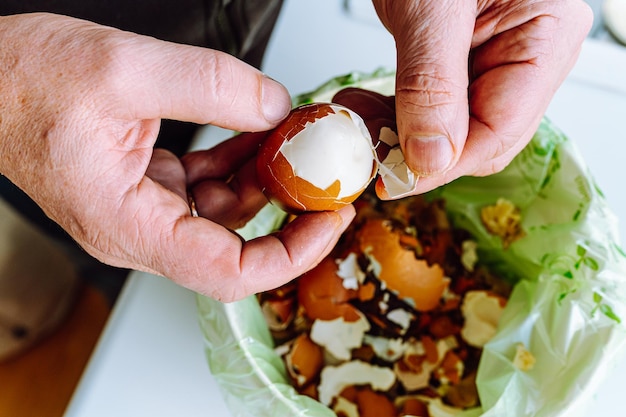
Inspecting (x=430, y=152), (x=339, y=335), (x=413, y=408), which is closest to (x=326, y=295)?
(x=339, y=335)

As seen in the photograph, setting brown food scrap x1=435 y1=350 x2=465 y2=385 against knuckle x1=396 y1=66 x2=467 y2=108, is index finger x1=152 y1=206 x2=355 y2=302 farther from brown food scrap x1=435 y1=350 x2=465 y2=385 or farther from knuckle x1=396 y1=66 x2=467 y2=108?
brown food scrap x1=435 y1=350 x2=465 y2=385

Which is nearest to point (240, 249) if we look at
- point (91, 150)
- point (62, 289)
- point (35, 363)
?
point (91, 150)

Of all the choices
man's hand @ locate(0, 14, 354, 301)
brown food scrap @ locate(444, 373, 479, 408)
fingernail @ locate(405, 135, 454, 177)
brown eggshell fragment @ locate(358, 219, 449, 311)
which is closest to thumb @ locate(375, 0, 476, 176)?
fingernail @ locate(405, 135, 454, 177)

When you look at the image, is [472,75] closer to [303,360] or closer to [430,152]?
[430,152]

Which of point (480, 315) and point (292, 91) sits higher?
point (292, 91)

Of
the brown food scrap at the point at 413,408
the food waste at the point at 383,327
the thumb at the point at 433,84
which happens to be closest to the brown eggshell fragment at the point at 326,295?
the food waste at the point at 383,327

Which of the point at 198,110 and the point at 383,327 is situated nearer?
the point at 198,110
